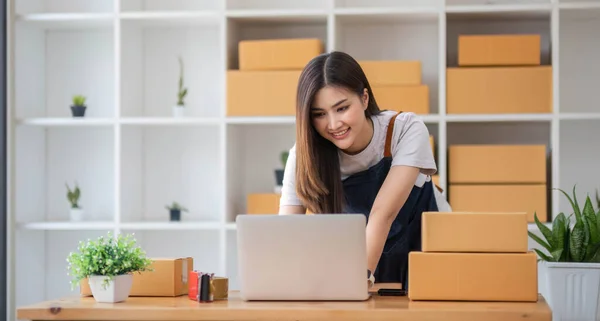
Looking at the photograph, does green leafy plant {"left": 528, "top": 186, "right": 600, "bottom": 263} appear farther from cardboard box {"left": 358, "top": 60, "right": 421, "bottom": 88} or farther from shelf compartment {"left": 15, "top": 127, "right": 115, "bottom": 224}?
shelf compartment {"left": 15, "top": 127, "right": 115, "bottom": 224}

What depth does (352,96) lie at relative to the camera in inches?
98.5

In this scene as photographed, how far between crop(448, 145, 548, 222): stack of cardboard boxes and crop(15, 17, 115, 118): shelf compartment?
5.81 feet

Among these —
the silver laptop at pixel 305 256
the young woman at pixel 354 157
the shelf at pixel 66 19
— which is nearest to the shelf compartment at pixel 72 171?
the shelf at pixel 66 19

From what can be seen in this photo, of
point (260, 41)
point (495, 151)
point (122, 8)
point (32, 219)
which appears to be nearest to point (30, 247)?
point (32, 219)

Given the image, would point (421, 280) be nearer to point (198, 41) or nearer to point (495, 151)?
point (495, 151)

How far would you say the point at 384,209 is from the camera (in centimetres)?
245

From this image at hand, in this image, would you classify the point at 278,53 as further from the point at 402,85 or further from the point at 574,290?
the point at 574,290

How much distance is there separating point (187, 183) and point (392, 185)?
2.07 meters

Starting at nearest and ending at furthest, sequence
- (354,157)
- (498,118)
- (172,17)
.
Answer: (354,157) → (498,118) → (172,17)

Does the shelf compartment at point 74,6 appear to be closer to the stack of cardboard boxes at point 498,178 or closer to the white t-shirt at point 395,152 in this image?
the stack of cardboard boxes at point 498,178

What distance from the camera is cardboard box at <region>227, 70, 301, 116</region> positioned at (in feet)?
12.9

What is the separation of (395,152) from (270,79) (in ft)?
4.66

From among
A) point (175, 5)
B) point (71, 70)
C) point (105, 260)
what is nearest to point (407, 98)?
point (175, 5)

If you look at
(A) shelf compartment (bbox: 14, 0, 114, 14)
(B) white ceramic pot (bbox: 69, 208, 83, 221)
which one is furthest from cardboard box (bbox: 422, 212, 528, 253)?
(A) shelf compartment (bbox: 14, 0, 114, 14)
